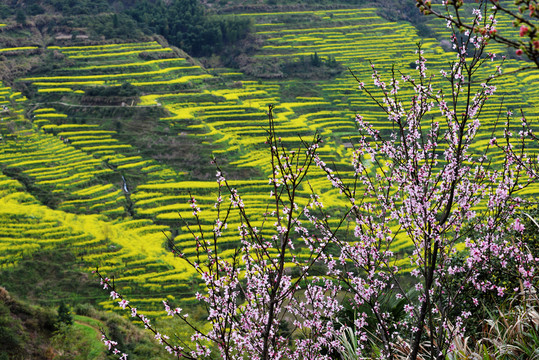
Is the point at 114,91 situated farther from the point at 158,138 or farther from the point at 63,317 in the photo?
the point at 63,317

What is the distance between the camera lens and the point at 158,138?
102 feet

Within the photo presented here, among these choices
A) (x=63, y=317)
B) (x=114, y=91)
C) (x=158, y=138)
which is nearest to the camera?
(x=63, y=317)

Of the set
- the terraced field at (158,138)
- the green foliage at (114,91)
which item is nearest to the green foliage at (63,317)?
the terraced field at (158,138)

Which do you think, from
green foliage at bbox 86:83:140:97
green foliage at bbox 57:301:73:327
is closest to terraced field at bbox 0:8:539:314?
green foliage at bbox 86:83:140:97

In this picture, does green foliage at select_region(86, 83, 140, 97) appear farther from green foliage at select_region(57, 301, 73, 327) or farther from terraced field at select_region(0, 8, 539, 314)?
green foliage at select_region(57, 301, 73, 327)

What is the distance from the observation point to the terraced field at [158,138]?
2197 cm

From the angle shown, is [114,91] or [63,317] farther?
[114,91]

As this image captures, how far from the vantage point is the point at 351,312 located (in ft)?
27.3

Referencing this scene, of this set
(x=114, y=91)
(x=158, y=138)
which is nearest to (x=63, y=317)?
(x=158, y=138)

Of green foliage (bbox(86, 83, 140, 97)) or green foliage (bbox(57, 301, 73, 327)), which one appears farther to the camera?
green foliage (bbox(86, 83, 140, 97))

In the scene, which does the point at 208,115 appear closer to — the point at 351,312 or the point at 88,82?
the point at 88,82

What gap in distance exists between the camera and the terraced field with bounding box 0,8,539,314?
2197 cm

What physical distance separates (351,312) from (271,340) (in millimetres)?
4378

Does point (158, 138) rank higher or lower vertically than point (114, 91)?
lower
